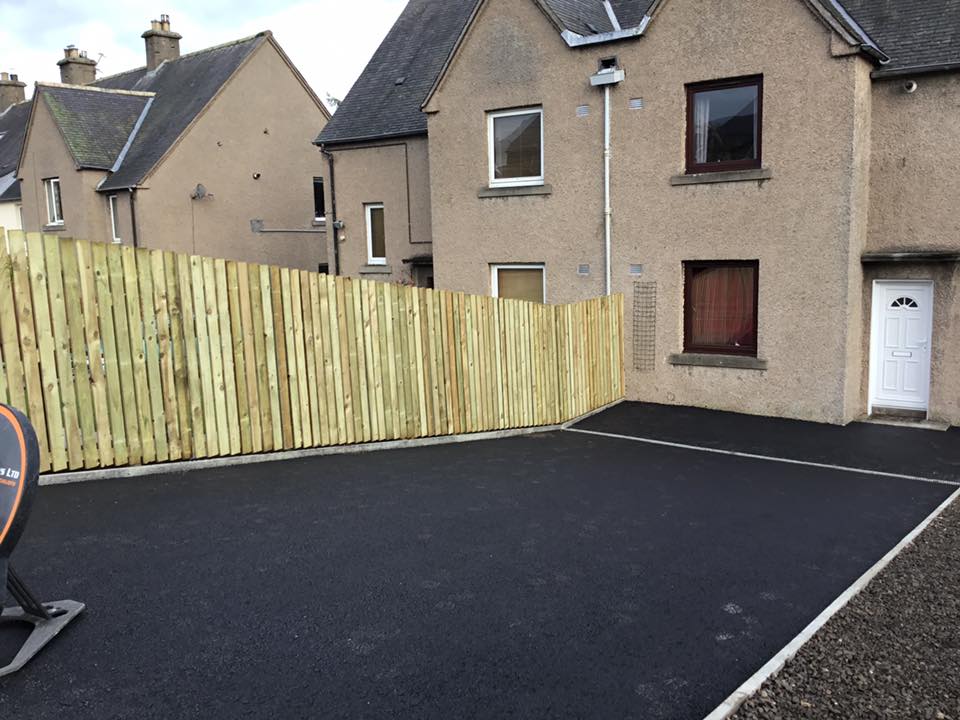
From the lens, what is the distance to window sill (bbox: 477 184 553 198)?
14938 mm

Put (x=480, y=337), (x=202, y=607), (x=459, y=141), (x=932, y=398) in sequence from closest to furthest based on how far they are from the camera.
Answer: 1. (x=202, y=607)
2. (x=480, y=337)
3. (x=932, y=398)
4. (x=459, y=141)

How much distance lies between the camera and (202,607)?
5551 mm

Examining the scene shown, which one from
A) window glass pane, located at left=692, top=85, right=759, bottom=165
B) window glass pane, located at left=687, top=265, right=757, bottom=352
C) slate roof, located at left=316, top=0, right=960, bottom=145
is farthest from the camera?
window glass pane, located at left=687, top=265, right=757, bottom=352

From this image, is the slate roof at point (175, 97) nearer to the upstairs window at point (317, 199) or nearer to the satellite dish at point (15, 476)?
the upstairs window at point (317, 199)

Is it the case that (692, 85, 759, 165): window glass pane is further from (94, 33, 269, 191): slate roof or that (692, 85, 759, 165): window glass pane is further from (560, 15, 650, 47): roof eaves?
(94, 33, 269, 191): slate roof

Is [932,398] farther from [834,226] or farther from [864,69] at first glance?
[864,69]

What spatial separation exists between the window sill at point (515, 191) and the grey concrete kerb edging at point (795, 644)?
9.25 m

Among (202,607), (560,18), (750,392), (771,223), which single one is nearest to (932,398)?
(750,392)

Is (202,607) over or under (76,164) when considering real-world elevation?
under

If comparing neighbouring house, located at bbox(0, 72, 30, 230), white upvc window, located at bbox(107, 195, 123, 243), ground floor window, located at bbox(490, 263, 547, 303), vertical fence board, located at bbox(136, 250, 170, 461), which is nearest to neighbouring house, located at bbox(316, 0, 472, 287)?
ground floor window, located at bbox(490, 263, 547, 303)

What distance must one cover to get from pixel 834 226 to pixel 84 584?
10945mm

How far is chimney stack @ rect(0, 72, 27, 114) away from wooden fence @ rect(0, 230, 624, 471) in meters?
38.1

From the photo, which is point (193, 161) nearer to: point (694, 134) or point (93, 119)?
point (93, 119)

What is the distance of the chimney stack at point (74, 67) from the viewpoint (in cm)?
3266
